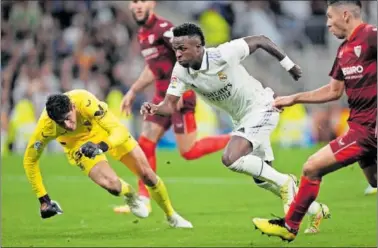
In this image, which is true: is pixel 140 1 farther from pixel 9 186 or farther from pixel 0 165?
pixel 0 165

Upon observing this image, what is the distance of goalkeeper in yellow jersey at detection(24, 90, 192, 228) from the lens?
1097cm

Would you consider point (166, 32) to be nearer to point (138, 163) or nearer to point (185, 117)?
point (185, 117)

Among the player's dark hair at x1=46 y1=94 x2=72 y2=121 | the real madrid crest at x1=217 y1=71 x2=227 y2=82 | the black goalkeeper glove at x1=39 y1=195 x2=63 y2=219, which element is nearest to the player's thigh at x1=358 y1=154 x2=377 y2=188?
the real madrid crest at x1=217 y1=71 x2=227 y2=82

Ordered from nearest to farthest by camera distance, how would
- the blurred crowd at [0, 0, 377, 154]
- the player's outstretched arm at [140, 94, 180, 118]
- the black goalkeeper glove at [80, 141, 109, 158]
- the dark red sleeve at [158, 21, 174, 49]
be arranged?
the black goalkeeper glove at [80, 141, 109, 158], the player's outstretched arm at [140, 94, 180, 118], the dark red sleeve at [158, 21, 174, 49], the blurred crowd at [0, 0, 377, 154]

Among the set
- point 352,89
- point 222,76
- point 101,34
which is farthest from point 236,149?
point 101,34

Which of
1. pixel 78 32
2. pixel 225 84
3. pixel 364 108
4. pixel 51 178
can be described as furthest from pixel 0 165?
pixel 364 108

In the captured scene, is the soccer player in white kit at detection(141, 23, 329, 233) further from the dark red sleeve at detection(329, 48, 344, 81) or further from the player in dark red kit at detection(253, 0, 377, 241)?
the player in dark red kit at detection(253, 0, 377, 241)

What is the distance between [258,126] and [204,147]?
3.45 m

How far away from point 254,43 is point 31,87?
15.6m

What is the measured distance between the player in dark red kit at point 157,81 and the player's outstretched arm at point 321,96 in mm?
3968

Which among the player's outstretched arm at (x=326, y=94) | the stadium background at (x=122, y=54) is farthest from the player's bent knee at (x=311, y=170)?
the stadium background at (x=122, y=54)

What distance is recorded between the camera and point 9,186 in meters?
18.5

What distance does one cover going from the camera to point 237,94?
11047 millimetres

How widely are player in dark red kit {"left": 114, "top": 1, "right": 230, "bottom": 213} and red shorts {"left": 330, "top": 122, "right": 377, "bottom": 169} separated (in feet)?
15.0
